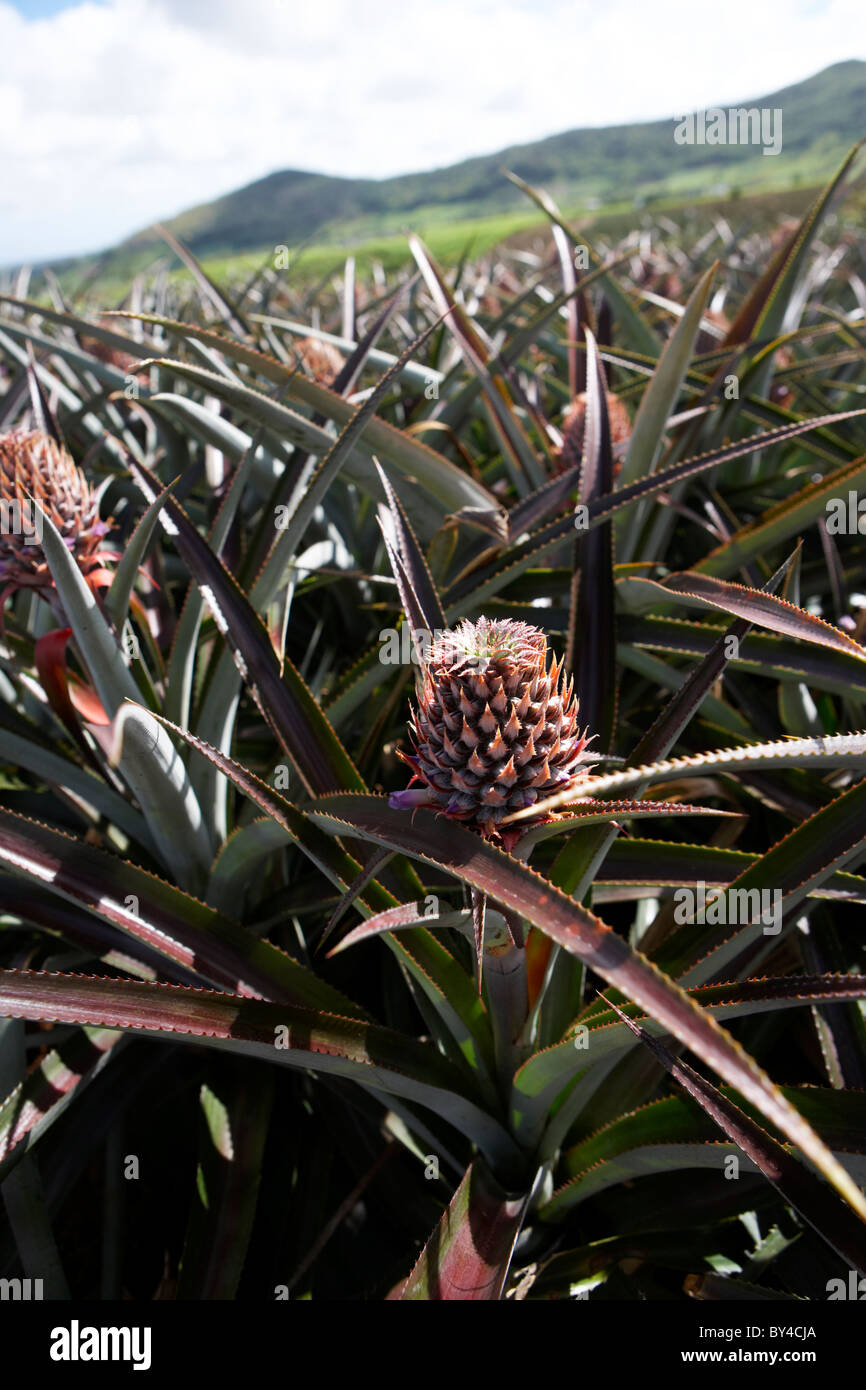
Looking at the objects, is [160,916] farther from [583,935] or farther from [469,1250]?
[583,935]

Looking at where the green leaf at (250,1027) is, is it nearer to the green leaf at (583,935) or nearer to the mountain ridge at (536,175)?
the green leaf at (583,935)

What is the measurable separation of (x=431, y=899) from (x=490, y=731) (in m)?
0.24

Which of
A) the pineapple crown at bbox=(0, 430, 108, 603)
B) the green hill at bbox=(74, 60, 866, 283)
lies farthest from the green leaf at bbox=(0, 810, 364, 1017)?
the green hill at bbox=(74, 60, 866, 283)

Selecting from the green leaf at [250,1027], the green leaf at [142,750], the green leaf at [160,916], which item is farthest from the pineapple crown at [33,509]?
the green leaf at [250,1027]

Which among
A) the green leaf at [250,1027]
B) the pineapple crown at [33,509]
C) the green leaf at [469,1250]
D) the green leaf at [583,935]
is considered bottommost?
the green leaf at [469,1250]

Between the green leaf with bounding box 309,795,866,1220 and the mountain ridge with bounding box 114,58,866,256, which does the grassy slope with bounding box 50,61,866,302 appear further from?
the green leaf with bounding box 309,795,866,1220

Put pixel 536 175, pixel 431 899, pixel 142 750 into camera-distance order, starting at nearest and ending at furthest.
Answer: pixel 431 899 → pixel 142 750 → pixel 536 175

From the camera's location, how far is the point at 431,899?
932 millimetres

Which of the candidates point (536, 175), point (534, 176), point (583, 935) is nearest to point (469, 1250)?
point (583, 935)

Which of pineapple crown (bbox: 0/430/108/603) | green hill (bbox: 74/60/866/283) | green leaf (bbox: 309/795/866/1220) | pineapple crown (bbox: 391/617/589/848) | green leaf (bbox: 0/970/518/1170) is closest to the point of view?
green leaf (bbox: 309/795/866/1220)

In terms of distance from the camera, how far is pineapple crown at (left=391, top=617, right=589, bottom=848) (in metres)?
0.81

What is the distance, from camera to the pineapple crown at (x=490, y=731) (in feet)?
2.66
